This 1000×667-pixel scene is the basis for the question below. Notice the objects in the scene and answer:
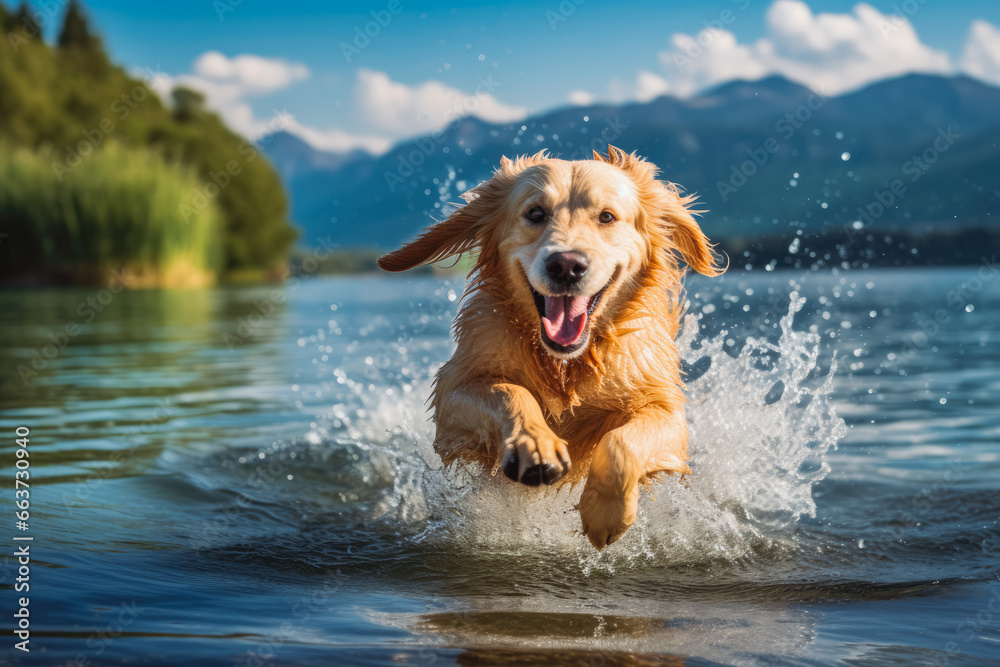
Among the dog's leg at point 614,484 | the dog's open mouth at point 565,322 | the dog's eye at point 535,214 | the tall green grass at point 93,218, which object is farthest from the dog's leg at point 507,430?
Result: the tall green grass at point 93,218

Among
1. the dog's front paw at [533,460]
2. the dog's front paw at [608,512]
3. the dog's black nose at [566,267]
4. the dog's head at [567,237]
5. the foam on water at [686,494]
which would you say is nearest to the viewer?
the dog's front paw at [533,460]

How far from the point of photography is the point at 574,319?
4.18m

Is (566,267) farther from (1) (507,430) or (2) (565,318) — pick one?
(1) (507,430)

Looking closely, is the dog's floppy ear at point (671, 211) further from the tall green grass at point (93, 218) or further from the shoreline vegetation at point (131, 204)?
the tall green grass at point (93, 218)

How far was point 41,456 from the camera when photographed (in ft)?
20.9

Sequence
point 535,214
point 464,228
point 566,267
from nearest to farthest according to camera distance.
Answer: point 566,267, point 535,214, point 464,228

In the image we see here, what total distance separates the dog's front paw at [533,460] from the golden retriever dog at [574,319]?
0.23 feet

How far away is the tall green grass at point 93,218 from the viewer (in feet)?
123

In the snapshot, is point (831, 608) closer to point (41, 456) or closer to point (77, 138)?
point (41, 456)

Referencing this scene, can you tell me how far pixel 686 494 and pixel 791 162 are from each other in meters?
152

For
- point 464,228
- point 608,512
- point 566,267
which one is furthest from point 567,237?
point 608,512

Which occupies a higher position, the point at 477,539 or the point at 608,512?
the point at 608,512

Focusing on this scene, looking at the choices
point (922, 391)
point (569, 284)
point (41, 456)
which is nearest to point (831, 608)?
point (569, 284)

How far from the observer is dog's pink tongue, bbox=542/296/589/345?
4.16 m
